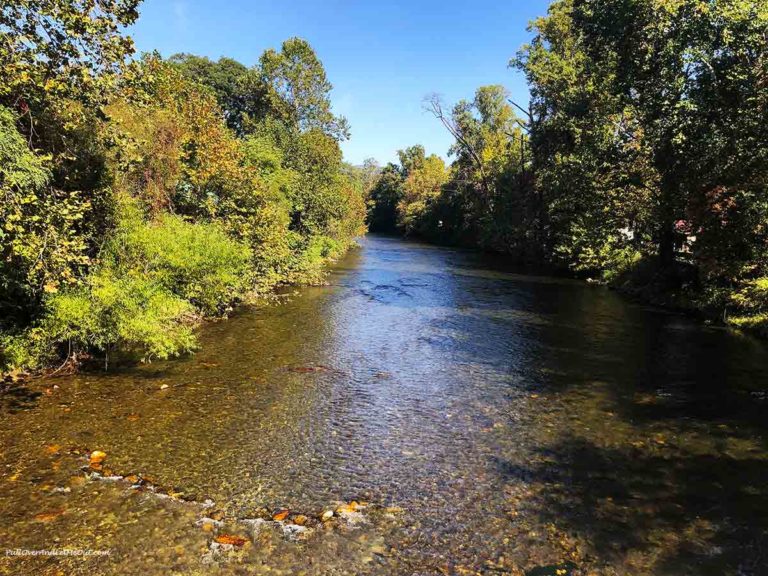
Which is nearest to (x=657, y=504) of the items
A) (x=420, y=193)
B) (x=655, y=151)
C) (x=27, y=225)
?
(x=27, y=225)

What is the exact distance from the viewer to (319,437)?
9.63 m

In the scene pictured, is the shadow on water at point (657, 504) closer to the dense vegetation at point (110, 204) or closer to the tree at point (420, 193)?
the dense vegetation at point (110, 204)

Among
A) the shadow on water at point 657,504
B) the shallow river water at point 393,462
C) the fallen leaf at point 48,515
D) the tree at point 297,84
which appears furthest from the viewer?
the tree at point 297,84

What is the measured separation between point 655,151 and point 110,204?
76.5 ft

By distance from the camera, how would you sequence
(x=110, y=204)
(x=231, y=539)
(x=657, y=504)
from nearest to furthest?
(x=231, y=539)
(x=657, y=504)
(x=110, y=204)

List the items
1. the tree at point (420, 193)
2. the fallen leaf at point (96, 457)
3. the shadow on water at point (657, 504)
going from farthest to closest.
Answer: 1. the tree at point (420, 193)
2. the fallen leaf at point (96, 457)
3. the shadow on water at point (657, 504)

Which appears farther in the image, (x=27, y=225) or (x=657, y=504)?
(x=27, y=225)

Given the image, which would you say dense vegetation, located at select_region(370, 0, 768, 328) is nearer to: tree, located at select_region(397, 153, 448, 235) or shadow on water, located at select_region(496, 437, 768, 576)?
shadow on water, located at select_region(496, 437, 768, 576)

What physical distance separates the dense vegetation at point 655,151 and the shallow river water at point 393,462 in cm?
585

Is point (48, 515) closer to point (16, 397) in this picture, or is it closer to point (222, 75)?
point (16, 397)

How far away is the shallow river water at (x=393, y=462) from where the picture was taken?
248 inches

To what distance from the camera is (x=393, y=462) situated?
875cm

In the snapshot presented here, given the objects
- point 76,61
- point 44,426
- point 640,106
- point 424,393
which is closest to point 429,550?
point 424,393

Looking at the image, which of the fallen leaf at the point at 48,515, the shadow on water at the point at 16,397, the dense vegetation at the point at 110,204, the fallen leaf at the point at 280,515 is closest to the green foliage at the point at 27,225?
the dense vegetation at the point at 110,204
